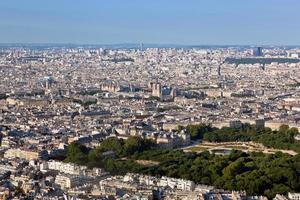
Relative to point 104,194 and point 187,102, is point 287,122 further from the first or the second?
point 104,194

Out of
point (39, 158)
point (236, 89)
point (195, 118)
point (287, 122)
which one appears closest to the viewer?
point (39, 158)

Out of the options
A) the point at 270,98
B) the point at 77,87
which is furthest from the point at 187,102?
the point at 77,87

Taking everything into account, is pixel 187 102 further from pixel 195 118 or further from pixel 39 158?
pixel 39 158

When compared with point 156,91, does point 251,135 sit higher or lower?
higher

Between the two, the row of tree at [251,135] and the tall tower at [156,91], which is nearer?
the row of tree at [251,135]

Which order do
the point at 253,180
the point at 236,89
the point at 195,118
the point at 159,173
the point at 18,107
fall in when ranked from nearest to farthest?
the point at 253,180 → the point at 159,173 → the point at 195,118 → the point at 18,107 → the point at 236,89

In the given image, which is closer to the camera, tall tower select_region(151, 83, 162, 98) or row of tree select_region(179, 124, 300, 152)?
row of tree select_region(179, 124, 300, 152)

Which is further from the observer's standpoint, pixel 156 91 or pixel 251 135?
pixel 156 91

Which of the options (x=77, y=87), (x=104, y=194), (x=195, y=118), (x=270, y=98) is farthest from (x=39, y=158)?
(x=77, y=87)

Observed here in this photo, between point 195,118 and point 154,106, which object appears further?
point 154,106
